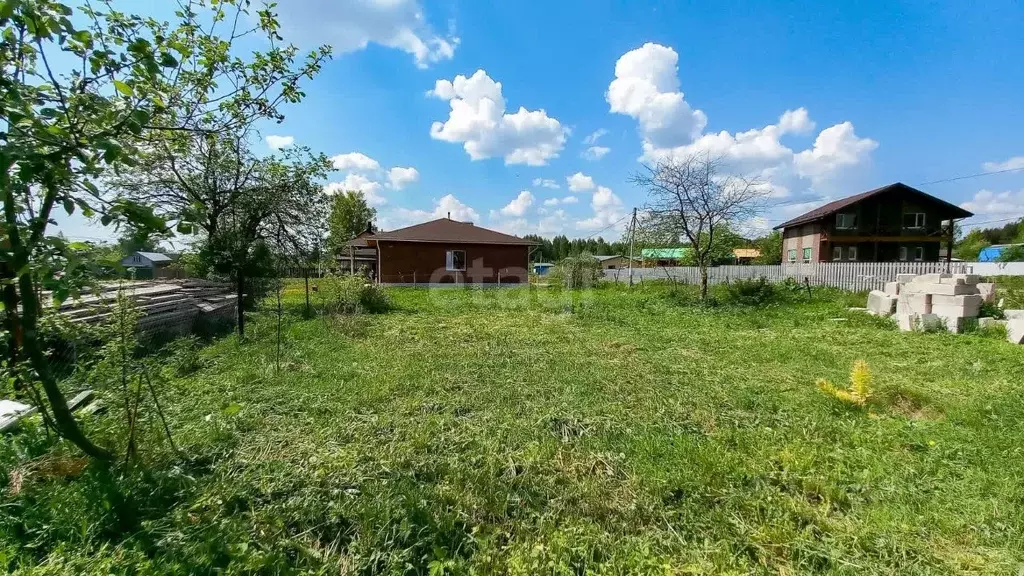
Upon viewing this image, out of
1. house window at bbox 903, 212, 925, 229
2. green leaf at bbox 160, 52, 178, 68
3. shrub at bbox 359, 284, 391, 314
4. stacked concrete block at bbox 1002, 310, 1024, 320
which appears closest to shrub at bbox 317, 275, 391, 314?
shrub at bbox 359, 284, 391, 314

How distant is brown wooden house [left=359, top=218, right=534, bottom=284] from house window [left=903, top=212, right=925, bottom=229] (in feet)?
71.9

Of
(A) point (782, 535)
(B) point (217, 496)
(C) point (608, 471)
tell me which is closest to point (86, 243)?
(B) point (217, 496)

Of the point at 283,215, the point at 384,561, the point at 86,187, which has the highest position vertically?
the point at 283,215

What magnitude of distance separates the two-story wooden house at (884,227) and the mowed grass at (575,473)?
22802 millimetres

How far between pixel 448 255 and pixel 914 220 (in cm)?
2680

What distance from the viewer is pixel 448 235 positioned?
21859 mm

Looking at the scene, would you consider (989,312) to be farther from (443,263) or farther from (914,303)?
(443,263)

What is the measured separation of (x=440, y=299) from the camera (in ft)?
46.4

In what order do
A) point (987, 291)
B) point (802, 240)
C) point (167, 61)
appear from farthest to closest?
1. point (802, 240)
2. point (987, 291)
3. point (167, 61)

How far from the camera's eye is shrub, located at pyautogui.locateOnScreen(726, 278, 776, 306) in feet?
39.3

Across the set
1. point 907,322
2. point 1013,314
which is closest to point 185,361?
point 907,322

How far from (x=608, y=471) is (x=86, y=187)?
9.72ft

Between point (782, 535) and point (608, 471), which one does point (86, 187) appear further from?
point (782, 535)

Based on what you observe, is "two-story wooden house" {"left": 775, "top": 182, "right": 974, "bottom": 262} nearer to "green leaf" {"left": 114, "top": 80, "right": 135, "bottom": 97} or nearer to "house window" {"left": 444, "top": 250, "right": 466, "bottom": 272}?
"house window" {"left": 444, "top": 250, "right": 466, "bottom": 272}
